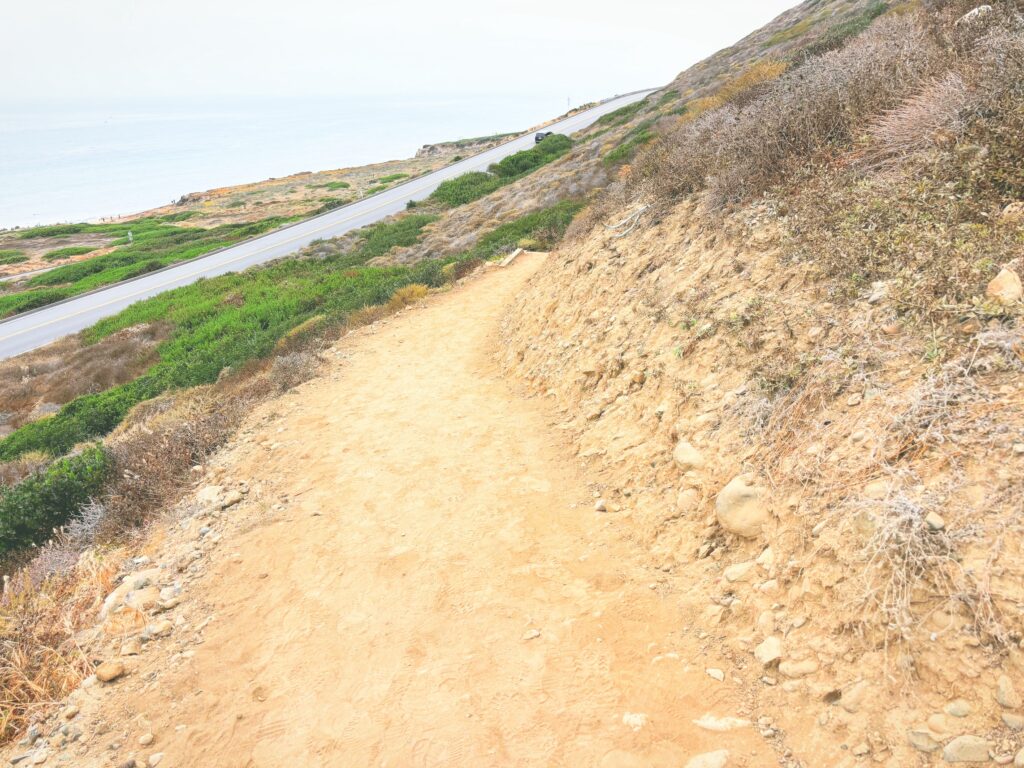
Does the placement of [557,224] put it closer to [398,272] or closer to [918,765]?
[398,272]

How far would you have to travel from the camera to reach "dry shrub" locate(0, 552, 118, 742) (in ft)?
13.9

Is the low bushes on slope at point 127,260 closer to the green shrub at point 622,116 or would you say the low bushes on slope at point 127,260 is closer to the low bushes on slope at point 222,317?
the low bushes on slope at point 222,317

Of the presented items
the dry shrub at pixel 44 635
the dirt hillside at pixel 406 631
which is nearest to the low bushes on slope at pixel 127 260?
the dry shrub at pixel 44 635

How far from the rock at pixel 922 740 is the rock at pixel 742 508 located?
1459 mm

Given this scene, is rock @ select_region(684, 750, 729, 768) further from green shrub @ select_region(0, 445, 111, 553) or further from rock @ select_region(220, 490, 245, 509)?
green shrub @ select_region(0, 445, 111, 553)

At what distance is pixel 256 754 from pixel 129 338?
854 inches

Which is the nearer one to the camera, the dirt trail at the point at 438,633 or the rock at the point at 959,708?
the rock at the point at 959,708

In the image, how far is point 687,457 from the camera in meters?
4.87

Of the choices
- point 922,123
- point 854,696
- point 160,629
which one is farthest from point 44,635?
point 922,123

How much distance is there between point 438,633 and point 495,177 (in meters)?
34.3

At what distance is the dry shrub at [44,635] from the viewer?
13.9ft

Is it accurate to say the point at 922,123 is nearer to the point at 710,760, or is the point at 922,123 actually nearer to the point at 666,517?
the point at 666,517

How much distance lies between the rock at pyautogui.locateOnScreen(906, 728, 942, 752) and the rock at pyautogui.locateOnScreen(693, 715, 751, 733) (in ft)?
2.53

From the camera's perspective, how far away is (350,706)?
12.5 feet
